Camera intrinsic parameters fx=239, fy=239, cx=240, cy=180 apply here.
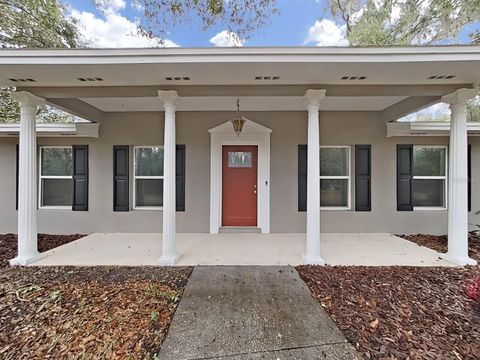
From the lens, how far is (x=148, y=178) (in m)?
5.76

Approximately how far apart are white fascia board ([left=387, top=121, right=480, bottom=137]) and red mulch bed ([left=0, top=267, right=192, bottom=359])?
5.20m

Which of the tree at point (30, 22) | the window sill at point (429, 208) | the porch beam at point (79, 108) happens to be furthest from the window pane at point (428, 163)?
the tree at point (30, 22)

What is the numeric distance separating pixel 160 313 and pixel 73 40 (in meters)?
9.55

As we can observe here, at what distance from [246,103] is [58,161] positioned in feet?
15.6

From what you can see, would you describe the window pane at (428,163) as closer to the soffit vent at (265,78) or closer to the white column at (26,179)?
the soffit vent at (265,78)

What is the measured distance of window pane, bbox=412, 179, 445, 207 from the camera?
5.71 m

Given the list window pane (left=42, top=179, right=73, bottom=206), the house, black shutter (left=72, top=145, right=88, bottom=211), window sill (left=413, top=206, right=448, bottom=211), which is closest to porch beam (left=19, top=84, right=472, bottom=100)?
the house

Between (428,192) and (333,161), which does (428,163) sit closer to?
(428,192)

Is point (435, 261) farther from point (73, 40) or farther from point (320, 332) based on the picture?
point (73, 40)

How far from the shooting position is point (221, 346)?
6.59ft

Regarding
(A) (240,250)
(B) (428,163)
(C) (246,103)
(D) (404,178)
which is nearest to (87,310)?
(A) (240,250)

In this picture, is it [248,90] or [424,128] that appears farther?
[424,128]

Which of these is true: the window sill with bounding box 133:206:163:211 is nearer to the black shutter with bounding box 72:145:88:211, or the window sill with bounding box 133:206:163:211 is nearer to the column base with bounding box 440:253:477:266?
the black shutter with bounding box 72:145:88:211

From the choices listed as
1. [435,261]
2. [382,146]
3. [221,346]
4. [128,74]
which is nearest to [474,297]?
[435,261]
